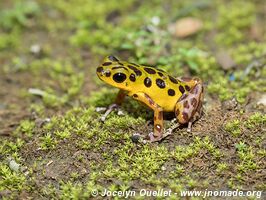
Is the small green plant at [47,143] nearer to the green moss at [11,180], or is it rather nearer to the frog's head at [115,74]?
the green moss at [11,180]

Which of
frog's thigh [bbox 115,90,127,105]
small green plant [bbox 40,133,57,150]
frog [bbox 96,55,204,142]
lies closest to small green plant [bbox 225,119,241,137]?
frog [bbox 96,55,204,142]

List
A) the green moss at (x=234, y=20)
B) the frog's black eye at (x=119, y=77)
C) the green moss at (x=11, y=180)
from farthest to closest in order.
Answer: the green moss at (x=234, y=20) < the frog's black eye at (x=119, y=77) < the green moss at (x=11, y=180)

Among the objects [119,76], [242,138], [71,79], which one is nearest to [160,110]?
[119,76]

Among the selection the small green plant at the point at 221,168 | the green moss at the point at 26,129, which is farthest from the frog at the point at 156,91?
the green moss at the point at 26,129

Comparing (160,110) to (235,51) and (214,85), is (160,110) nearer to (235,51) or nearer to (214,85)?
(214,85)

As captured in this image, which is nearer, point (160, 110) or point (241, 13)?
point (160, 110)

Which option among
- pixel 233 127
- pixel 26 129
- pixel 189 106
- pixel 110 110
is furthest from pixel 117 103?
pixel 233 127

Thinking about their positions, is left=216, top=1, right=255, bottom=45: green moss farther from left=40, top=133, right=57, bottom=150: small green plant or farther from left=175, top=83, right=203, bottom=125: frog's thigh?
left=40, top=133, right=57, bottom=150: small green plant
